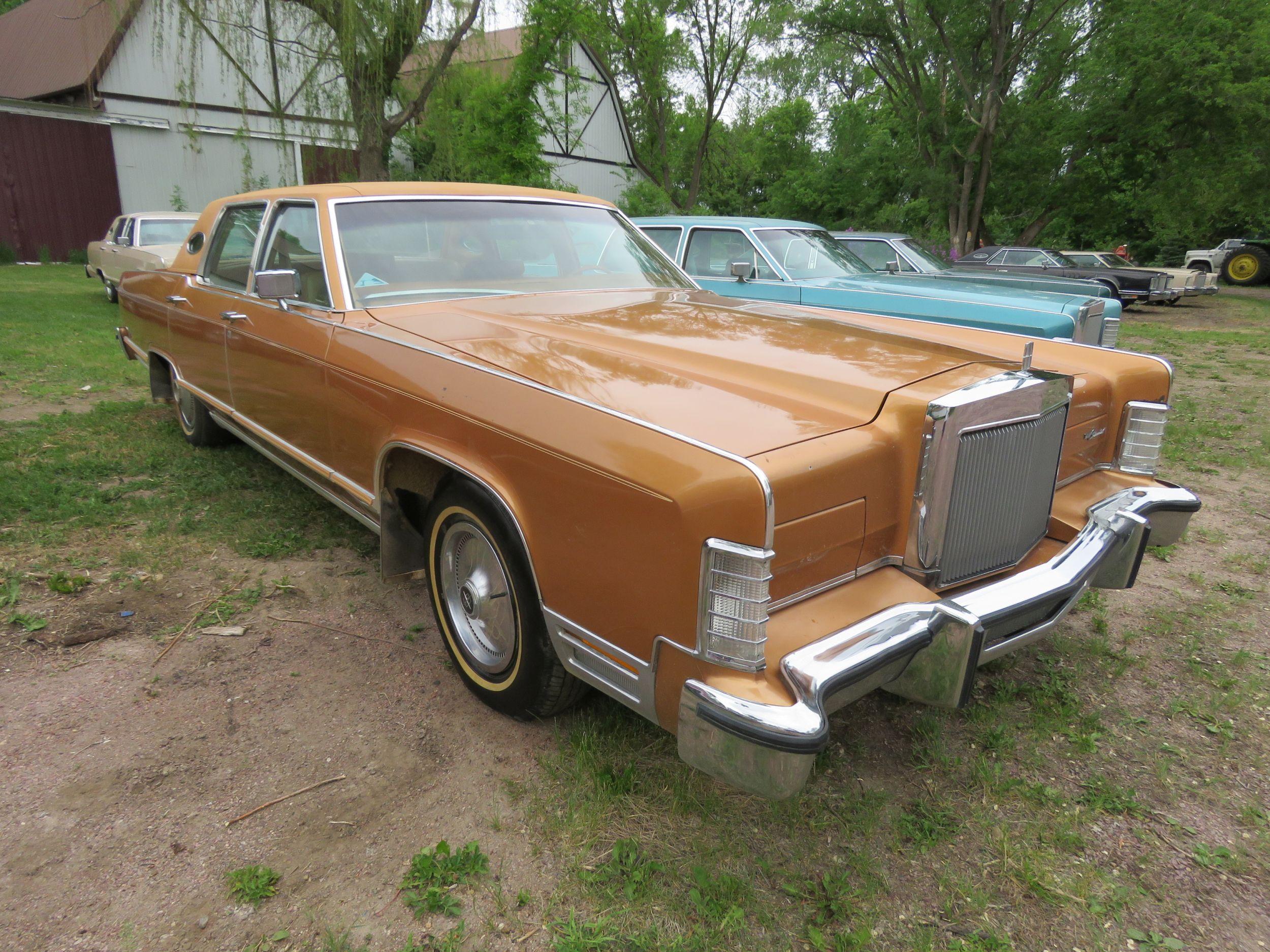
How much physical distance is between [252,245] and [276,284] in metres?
1.04

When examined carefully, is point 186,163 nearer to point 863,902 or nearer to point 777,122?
point 777,122

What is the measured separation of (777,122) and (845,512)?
92.2 ft

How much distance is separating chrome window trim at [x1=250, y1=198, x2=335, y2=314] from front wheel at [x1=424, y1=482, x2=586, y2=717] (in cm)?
107

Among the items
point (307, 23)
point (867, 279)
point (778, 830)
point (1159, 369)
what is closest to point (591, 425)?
point (778, 830)

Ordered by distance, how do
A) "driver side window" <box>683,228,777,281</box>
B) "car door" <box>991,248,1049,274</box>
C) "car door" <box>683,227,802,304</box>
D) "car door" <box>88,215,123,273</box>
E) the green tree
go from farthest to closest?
"car door" <box>991,248,1049,274</box>, the green tree, "car door" <box>88,215,123,273</box>, "driver side window" <box>683,228,777,281</box>, "car door" <box>683,227,802,304</box>

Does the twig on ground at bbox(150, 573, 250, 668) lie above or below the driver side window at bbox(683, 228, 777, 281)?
below

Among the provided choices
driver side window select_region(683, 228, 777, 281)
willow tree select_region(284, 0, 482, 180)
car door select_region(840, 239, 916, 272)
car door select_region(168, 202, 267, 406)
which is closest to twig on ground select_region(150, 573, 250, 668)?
car door select_region(168, 202, 267, 406)

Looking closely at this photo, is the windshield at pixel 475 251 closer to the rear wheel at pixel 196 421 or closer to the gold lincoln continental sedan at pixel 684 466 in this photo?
the gold lincoln continental sedan at pixel 684 466

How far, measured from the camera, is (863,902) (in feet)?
6.11

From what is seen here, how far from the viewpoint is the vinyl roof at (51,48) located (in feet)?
56.8

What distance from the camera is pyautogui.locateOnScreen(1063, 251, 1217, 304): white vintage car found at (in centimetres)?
1694

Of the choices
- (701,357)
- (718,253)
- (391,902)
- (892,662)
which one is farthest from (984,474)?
(718,253)

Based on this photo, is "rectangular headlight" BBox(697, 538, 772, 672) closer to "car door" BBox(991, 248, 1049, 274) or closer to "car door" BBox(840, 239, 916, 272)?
"car door" BBox(840, 239, 916, 272)

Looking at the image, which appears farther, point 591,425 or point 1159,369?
point 1159,369
